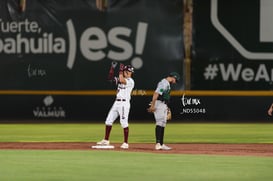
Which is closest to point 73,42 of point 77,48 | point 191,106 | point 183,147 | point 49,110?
point 77,48

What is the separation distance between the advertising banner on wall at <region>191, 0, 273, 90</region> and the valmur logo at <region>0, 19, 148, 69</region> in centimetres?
196

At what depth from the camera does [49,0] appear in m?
27.3

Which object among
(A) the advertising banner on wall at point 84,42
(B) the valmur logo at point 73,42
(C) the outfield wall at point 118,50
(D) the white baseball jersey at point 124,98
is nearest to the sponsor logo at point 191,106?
(C) the outfield wall at point 118,50

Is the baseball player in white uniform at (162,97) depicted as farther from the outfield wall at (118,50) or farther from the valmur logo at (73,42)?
the valmur logo at (73,42)

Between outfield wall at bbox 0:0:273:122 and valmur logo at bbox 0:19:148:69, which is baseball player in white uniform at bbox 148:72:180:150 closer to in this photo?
outfield wall at bbox 0:0:273:122

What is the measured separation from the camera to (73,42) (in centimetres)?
2719

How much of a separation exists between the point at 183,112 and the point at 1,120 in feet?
19.9

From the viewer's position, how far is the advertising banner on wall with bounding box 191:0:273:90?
1062 inches

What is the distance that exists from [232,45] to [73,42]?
5.35 meters

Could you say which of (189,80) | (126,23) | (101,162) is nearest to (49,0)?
(126,23)

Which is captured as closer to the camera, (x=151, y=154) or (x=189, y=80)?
(x=151, y=154)

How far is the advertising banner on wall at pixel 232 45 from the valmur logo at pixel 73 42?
6.44ft

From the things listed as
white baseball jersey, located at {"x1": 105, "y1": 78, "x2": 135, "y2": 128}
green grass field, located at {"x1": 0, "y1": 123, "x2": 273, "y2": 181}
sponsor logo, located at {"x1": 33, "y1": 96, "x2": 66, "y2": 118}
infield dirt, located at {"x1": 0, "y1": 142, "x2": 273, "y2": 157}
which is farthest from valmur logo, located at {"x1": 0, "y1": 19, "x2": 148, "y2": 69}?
white baseball jersey, located at {"x1": 105, "y1": 78, "x2": 135, "y2": 128}

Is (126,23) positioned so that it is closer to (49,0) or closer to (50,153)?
(49,0)
